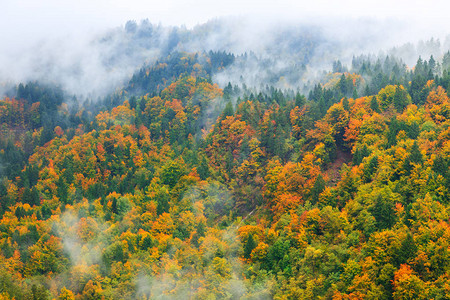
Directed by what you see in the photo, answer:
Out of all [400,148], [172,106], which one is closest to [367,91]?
[400,148]

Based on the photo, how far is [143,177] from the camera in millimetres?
127000

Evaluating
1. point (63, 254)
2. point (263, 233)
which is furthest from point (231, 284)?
point (63, 254)

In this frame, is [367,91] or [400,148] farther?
[367,91]

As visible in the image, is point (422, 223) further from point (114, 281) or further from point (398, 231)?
point (114, 281)

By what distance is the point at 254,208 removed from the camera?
111312mm

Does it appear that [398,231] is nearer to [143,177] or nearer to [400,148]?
[400,148]

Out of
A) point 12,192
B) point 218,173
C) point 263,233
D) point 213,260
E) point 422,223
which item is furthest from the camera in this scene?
point 12,192

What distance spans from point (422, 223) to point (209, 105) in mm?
115981

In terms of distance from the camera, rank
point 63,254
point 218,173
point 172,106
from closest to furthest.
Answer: point 63,254 → point 218,173 → point 172,106

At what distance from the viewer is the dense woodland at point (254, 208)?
74.5 m

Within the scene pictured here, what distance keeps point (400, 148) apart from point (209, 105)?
323ft

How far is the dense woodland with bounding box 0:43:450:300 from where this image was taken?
244 ft

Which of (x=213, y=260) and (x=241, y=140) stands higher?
(x=241, y=140)

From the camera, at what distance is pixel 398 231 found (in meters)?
73.1
